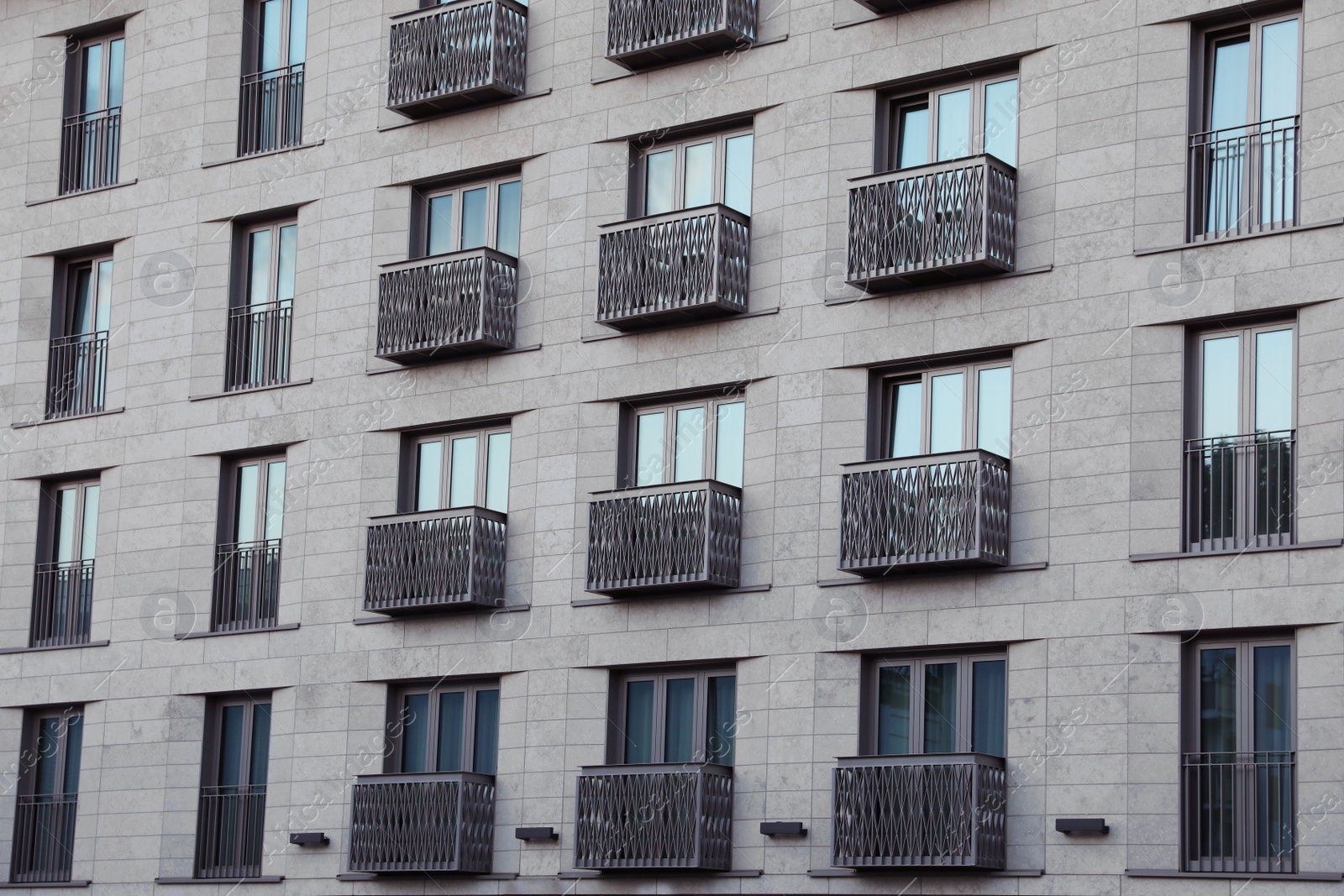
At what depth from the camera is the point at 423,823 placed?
1330 inches

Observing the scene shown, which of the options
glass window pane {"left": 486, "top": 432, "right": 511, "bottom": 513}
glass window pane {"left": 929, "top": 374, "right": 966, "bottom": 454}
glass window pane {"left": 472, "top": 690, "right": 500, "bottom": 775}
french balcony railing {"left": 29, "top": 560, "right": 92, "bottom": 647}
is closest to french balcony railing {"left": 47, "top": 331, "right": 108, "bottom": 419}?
french balcony railing {"left": 29, "top": 560, "right": 92, "bottom": 647}

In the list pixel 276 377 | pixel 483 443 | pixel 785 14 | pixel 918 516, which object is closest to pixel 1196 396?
pixel 918 516

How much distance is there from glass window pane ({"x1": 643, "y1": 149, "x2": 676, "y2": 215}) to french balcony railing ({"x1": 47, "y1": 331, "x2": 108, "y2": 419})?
11086 mm

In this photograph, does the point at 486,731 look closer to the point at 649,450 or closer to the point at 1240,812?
the point at 649,450

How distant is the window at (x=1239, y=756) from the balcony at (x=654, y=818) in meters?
6.74

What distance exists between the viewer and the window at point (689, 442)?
3362 centimetres

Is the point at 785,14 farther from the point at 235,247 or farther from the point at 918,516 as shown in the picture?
the point at 235,247

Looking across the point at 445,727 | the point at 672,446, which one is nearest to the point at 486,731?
the point at 445,727

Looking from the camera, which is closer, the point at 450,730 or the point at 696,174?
the point at 696,174

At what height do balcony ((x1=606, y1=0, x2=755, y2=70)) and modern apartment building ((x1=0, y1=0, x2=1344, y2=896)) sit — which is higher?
balcony ((x1=606, y1=0, x2=755, y2=70))

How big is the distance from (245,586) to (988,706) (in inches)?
536

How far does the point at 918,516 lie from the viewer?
30516mm

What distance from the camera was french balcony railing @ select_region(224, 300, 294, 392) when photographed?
38.3 meters

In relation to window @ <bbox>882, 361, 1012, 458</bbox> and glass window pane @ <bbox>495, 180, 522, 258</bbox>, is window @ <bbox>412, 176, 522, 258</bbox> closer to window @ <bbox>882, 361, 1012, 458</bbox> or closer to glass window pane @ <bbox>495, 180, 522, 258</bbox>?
glass window pane @ <bbox>495, 180, 522, 258</bbox>
